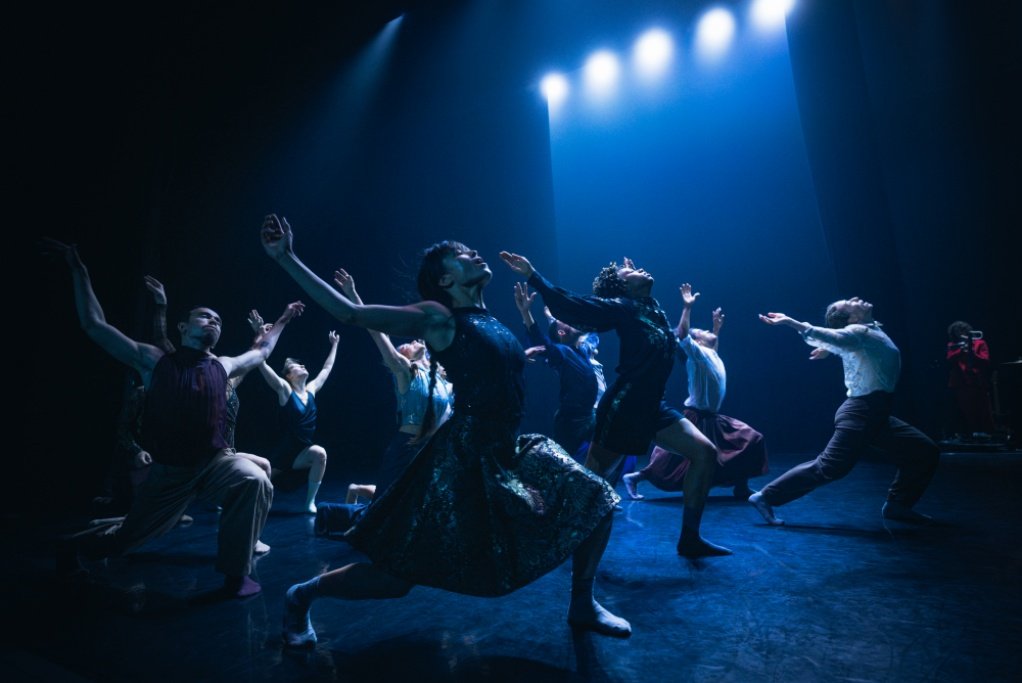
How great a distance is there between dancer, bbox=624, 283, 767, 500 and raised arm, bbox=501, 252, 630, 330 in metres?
2.33

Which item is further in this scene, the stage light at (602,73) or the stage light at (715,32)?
the stage light at (602,73)

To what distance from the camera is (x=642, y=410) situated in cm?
324

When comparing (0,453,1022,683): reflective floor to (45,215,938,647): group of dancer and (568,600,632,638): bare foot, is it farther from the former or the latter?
(45,215,938,647): group of dancer

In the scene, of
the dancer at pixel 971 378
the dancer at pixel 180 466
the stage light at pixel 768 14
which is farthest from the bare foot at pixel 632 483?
the stage light at pixel 768 14

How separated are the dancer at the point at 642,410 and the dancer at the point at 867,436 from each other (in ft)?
3.75

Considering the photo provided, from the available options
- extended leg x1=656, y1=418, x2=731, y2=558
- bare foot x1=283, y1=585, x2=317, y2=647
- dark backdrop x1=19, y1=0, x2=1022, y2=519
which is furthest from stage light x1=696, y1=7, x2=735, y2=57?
bare foot x1=283, y1=585, x2=317, y2=647

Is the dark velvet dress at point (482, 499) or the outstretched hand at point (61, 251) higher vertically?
the outstretched hand at point (61, 251)

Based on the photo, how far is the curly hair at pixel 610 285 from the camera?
11.6 ft

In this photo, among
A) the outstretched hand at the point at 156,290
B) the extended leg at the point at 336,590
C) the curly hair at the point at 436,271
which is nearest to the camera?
the extended leg at the point at 336,590

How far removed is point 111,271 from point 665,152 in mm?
9914

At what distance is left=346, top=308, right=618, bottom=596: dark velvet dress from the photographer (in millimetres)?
1838

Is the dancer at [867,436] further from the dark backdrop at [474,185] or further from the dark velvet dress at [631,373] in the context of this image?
the dark backdrop at [474,185]

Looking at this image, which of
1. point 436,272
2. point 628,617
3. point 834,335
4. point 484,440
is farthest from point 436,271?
point 834,335

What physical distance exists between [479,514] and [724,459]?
14.0 feet
